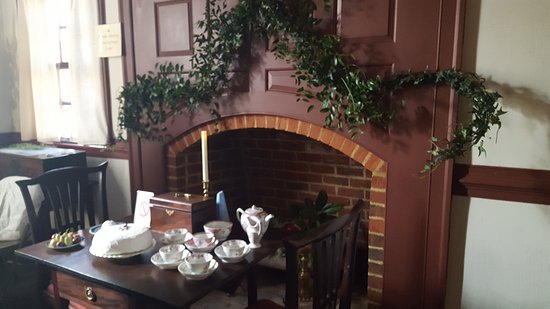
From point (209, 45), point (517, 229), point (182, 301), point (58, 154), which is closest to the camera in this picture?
point (182, 301)

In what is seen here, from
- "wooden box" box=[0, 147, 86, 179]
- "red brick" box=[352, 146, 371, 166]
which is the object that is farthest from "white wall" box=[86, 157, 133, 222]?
"red brick" box=[352, 146, 371, 166]

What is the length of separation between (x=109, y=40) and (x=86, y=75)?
0.34 meters

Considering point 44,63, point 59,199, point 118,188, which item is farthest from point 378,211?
point 44,63

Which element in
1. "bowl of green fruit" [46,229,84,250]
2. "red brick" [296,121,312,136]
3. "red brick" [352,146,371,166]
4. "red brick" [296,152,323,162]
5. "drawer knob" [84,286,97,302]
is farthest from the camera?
"red brick" [296,152,323,162]

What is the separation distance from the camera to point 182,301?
4.41 ft

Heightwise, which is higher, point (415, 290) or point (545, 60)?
point (545, 60)

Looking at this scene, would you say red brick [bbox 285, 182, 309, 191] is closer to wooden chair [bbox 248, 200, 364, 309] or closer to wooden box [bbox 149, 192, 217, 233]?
wooden box [bbox 149, 192, 217, 233]

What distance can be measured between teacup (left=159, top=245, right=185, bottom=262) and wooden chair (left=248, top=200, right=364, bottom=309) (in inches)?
19.5

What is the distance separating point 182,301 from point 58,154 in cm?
212

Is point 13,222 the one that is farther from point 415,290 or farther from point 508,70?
point 508,70

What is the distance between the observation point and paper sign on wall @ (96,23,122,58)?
279 cm

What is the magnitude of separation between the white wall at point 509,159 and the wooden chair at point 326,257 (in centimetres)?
56

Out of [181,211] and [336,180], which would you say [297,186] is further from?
[181,211]

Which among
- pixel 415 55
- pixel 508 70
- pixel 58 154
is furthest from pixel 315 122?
pixel 58 154
